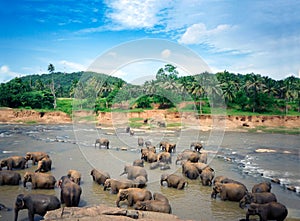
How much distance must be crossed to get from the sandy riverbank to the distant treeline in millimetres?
1615

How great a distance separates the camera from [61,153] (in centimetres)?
2092

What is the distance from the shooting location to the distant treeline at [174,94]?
40688 mm

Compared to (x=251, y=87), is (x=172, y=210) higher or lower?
lower

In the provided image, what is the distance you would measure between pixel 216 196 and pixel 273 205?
299cm

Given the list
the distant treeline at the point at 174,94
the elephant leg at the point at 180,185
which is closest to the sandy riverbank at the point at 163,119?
the distant treeline at the point at 174,94

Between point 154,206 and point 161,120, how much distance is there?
Result: 3727 cm

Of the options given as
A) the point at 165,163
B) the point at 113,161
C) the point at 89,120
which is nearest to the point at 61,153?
the point at 113,161

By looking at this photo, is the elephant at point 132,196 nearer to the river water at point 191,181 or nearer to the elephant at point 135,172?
the river water at point 191,181

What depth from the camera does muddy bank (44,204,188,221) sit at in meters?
7.98

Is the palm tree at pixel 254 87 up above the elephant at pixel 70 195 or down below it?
above

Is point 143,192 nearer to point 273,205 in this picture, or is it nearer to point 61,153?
point 273,205

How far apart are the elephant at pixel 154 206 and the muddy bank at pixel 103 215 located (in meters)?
0.49

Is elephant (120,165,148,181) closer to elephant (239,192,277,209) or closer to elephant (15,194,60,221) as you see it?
elephant (239,192,277,209)

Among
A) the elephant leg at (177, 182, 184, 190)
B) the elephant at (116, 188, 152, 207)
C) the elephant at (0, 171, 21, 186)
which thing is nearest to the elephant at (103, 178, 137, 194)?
the elephant at (116, 188, 152, 207)
